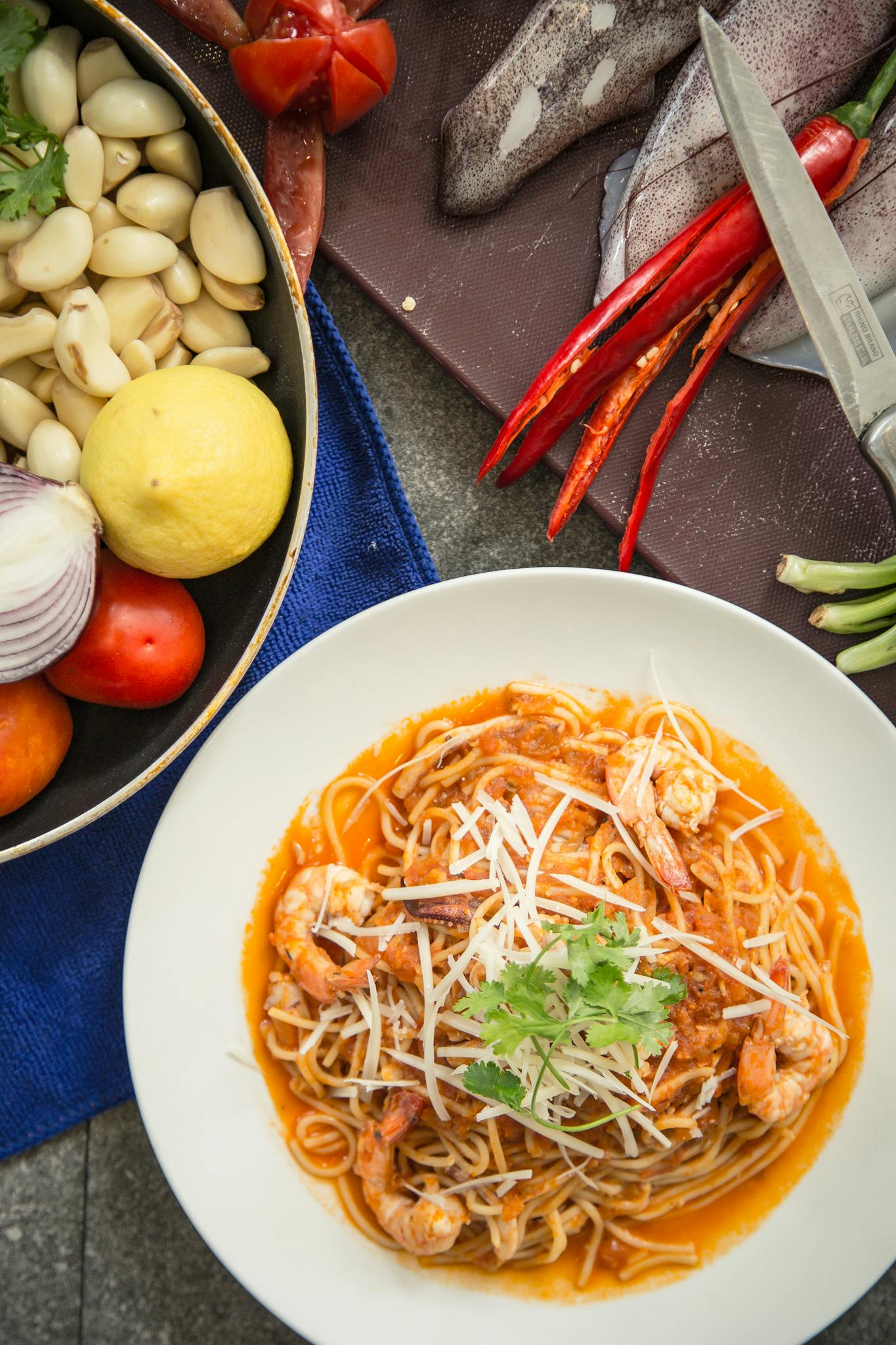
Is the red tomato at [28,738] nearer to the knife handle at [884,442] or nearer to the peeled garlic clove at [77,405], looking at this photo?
the peeled garlic clove at [77,405]

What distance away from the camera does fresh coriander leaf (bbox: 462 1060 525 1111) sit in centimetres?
179

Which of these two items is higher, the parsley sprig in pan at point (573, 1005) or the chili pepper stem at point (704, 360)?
the chili pepper stem at point (704, 360)

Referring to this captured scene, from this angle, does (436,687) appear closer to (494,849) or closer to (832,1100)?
(494,849)

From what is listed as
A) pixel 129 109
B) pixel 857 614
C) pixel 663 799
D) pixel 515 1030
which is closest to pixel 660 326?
pixel 857 614

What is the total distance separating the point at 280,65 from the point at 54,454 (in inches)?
35.4

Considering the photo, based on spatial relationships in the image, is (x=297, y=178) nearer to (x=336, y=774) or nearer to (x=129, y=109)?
(x=129, y=109)

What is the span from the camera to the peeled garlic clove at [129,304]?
5.92 ft

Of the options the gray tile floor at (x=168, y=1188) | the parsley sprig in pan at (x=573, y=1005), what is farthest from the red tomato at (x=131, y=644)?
the parsley sprig in pan at (x=573, y=1005)

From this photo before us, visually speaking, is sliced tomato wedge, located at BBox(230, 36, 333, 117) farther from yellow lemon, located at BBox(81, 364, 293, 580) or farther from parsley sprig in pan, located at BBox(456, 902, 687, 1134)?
parsley sprig in pan, located at BBox(456, 902, 687, 1134)

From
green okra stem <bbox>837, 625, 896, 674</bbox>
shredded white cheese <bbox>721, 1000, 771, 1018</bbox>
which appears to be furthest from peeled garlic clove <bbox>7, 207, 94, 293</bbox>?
shredded white cheese <bbox>721, 1000, 771, 1018</bbox>

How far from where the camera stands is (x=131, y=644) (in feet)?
5.78

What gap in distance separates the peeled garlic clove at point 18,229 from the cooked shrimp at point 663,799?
1.50 m

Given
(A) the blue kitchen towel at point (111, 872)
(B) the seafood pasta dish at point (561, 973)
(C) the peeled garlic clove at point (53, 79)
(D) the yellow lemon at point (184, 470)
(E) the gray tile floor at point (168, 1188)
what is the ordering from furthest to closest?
1. (E) the gray tile floor at point (168, 1188)
2. (A) the blue kitchen towel at point (111, 872)
3. (B) the seafood pasta dish at point (561, 973)
4. (C) the peeled garlic clove at point (53, 79)
5. (D) the yellow lemon at point (184, 470)

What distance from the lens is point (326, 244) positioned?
2148 millimetres
